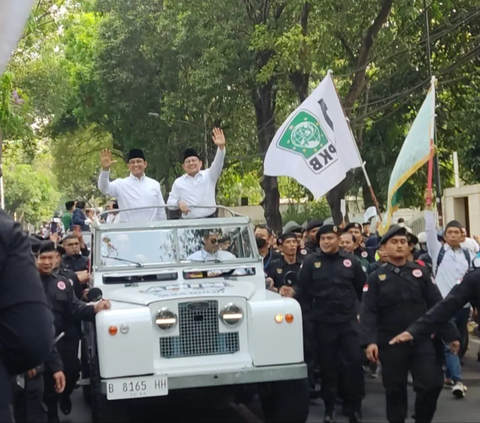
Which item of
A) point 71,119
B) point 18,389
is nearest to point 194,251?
point 18,389

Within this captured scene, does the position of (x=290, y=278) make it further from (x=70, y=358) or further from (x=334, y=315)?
(x=70, y=358)

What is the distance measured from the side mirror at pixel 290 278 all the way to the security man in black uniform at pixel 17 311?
6.33m

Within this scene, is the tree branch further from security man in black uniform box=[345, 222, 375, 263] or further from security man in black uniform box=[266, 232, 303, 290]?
security man in black uniform box=[266, 232, 303, 290]

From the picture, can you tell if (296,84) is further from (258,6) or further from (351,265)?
(351,265)

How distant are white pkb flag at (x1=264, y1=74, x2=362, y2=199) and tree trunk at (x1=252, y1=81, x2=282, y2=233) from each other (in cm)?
1347

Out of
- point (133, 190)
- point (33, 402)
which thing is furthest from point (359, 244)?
point (33, 402)

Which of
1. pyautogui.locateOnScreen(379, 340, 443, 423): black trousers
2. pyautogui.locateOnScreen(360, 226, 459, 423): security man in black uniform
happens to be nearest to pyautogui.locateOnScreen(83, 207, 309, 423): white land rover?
pyautogui.locateOnScreen(360, 226, 459, 423): security man in black uniform

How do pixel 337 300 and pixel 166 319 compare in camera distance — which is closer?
pixel 166 319

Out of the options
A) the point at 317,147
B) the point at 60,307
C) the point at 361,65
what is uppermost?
the point at 361,65

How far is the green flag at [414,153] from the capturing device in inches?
459

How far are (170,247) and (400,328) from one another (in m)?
2.73

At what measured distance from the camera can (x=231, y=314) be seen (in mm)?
8000

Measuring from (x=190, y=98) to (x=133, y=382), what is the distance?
22.1m

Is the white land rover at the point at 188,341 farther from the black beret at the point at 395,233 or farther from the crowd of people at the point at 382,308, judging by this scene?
the black beret at the point at 395,233
